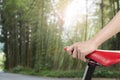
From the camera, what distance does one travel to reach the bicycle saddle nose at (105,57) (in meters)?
0.51

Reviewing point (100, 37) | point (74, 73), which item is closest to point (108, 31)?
point (100, 37)

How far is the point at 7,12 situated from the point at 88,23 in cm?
114

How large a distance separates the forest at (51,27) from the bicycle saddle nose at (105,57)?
4.11 metres

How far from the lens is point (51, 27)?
4773mm

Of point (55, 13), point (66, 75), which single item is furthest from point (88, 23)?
→ point (66, 75)

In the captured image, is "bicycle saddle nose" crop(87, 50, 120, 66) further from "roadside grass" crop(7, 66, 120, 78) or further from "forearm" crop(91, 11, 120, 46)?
"roadside grass" crop(7, 66, 120, 78)

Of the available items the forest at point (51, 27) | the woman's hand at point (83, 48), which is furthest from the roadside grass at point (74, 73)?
the woman's hand at point (83, 48)

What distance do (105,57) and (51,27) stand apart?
14.0 ft

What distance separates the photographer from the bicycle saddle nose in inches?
20.1

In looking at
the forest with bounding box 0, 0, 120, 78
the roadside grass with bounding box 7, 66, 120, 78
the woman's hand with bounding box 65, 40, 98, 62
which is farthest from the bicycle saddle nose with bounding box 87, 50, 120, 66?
the roadside grass with bounding box 7, 66, 120, 78

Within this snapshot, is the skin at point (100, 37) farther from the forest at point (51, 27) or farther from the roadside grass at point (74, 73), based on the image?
the roadside grass at point (74, 73)

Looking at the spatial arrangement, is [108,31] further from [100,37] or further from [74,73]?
[74,73]

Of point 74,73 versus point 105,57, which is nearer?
point 105,57

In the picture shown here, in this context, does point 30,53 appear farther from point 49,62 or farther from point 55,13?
point 55,13
